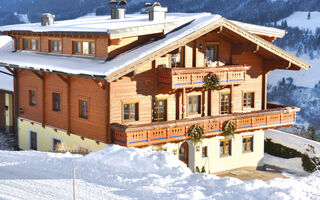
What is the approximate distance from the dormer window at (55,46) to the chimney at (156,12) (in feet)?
19.0

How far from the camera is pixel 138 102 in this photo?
2605cm

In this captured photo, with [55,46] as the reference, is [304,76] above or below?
below

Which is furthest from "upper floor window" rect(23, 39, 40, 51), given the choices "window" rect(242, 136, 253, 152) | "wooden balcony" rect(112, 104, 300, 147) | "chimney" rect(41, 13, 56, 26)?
"window" rect(242, 136, 253, 152)

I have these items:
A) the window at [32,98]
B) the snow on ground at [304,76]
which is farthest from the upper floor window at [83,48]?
the snow on ground at [304,76]

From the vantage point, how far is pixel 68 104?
27484 millimetres

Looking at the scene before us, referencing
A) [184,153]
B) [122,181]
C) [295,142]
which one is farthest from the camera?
[295,142]

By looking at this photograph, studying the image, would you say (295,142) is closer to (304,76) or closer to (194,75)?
(194,75)

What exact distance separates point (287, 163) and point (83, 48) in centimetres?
1530

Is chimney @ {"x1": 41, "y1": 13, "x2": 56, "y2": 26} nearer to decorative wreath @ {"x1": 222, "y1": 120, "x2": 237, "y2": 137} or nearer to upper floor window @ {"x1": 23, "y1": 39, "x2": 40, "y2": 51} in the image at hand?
upper floor window @ {"x1": 23, "y1": 39, "x2": 40, "y2": 51}

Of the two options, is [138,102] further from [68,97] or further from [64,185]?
[64,185]

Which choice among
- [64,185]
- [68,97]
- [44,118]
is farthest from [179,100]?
[64,185]

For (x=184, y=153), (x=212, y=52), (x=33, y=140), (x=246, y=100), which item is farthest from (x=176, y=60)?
(x=33, y=140)

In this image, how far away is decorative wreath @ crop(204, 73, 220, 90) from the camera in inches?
1057

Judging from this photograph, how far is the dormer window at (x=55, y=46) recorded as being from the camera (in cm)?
2986
